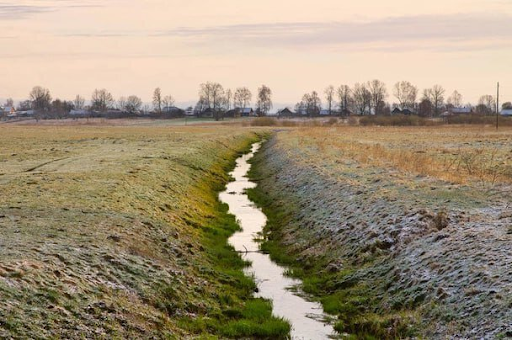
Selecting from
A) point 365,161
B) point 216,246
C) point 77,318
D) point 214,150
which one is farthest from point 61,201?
point 214,150

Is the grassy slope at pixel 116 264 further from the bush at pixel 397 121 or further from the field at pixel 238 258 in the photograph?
the bush at pixel 397 121

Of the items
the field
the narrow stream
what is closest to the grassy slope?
the field

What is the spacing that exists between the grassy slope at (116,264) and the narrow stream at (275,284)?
450 millimetres

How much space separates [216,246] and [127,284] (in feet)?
24.7

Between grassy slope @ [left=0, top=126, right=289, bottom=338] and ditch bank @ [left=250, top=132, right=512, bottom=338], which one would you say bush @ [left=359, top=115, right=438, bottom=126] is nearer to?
ditch bank @ [left=250, top=132, right=512, bottom=338]

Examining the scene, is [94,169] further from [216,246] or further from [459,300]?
[459,300]

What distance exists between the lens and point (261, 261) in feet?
65.8

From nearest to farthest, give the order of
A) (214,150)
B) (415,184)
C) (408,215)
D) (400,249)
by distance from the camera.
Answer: (400,249) < (408,215) < (415,184) < (214,150)

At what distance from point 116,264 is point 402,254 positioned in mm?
7752

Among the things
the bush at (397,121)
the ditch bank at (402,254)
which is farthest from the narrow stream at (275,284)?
the bush at (397,121)

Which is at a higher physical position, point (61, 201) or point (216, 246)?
point (61, 201)

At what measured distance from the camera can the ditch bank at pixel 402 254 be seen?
12.2 metres

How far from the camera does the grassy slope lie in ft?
38.4

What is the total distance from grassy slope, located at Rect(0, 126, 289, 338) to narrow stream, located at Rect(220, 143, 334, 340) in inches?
17.7
